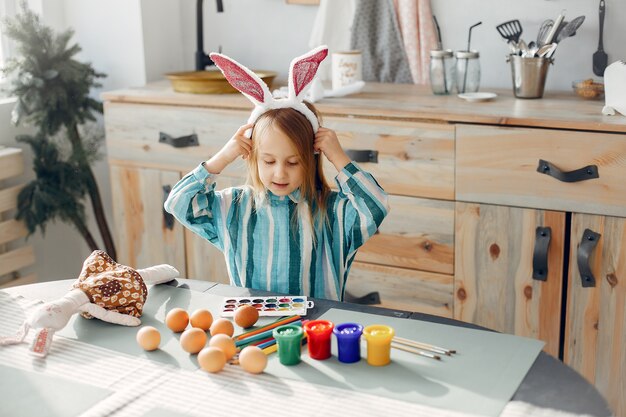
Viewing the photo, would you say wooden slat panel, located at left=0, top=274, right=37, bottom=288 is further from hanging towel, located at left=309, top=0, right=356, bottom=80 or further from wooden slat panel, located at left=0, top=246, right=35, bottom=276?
hanging towel, located at left=309, top=0, right=356, bottom=80

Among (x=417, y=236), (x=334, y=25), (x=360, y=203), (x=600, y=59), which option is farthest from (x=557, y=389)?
(x=334, y=25)

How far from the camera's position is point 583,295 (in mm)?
2400

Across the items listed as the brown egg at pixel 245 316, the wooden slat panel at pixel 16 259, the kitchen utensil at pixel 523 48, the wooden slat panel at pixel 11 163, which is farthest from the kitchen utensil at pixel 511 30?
the wooden slat panel at pixel 16 259

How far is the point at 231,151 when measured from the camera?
186 cm

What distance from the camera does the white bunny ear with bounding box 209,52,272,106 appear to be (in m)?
1.78

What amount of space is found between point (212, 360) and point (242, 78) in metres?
0.65

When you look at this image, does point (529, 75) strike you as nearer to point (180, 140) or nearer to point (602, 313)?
point (602, 313)

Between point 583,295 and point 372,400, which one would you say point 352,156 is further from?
point 372,400

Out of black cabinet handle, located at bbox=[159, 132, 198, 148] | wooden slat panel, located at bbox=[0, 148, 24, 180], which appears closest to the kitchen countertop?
black cabinet handle, located at bbox=[159, 132, 198, 148]

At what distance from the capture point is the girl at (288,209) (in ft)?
5.97

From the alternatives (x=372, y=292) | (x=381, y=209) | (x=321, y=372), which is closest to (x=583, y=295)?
(x=372, y=292)

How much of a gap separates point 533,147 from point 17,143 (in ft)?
6.24

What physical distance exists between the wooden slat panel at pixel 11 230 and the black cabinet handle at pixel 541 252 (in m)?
1.80

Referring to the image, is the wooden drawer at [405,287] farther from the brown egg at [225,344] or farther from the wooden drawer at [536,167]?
the brown egg at [225,344]
